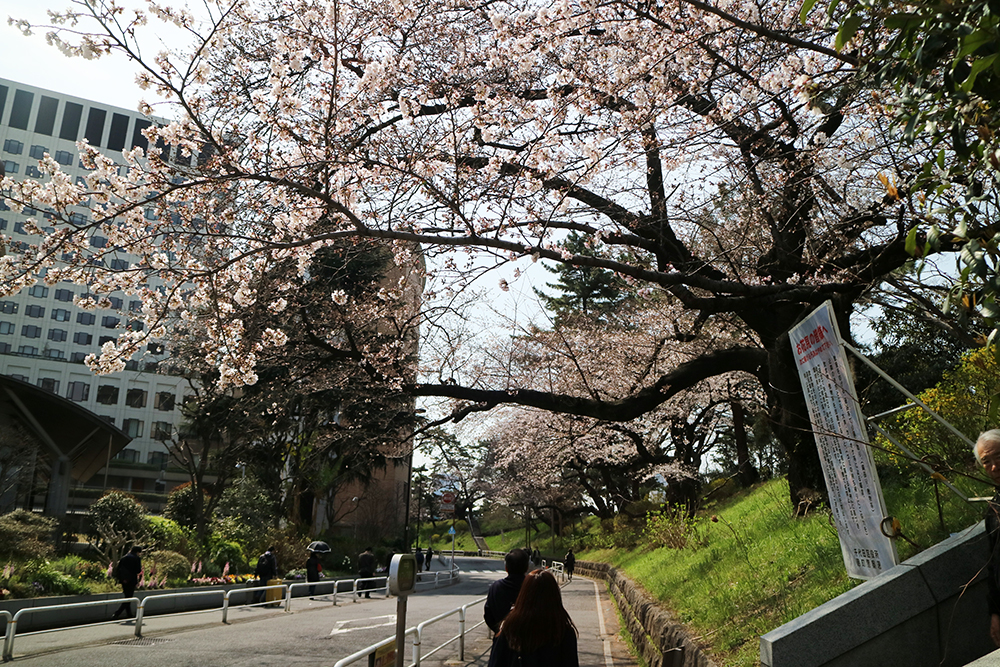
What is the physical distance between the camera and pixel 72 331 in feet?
230

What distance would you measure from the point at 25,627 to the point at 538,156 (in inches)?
461

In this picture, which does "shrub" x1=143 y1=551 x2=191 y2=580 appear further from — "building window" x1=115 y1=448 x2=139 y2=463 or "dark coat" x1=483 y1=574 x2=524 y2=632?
"building window" x1=115 y1=448 x2=139 y2=463

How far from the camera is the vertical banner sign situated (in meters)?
4.70

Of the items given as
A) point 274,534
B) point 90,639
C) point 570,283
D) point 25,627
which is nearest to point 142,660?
point 90,639

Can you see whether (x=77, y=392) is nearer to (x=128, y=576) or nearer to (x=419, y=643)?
(x=128, y=576)

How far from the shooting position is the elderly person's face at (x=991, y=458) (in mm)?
3951

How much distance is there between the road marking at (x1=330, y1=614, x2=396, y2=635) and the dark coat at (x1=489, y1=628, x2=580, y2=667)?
9042 mm

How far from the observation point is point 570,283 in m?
46.1

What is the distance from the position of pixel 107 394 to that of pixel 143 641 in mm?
65160

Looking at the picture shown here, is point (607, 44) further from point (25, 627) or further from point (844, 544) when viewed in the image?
point (25, 627)

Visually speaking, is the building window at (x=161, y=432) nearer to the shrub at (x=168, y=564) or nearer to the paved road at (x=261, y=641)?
the shrub at (x=168, y=564)

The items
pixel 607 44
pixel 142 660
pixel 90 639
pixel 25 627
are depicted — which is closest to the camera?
pixel 142 660

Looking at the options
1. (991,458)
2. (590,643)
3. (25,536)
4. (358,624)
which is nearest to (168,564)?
(25,536)

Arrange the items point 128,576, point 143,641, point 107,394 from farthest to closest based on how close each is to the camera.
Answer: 1. point 107,394
2. point 128,576
3. point 143,641
